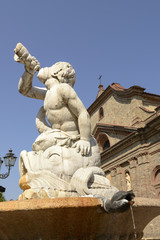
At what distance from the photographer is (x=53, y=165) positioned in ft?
9.73

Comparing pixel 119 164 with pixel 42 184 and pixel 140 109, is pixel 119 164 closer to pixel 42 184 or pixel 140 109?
pixel 140 109

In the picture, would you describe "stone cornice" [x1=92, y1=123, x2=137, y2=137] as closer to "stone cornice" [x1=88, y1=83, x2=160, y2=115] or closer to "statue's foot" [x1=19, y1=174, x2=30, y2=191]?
"stone cornice" [x1=88, y1=83, x2=160, y2=115]

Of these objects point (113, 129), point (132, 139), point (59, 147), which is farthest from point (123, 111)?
point (59, 147)

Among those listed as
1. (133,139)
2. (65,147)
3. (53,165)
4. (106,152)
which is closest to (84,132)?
(65,147)

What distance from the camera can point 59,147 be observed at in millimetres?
3117

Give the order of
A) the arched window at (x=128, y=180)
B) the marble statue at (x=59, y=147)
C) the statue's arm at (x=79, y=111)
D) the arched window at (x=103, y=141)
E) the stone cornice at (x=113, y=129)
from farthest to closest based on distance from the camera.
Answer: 1. the arched window at (x=103, y=141)
2. the stone cornice at (x=113, y=129)
3. the arched window at (x=128, y=180)
4. the statue's arm at (x=79, y=111)
5. the marble statue at (x=59, y=147)

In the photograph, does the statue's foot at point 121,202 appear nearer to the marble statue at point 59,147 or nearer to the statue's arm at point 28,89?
the marble statue at point 59,147

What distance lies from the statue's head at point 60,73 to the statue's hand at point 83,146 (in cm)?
100

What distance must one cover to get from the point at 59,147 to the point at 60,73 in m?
1.18

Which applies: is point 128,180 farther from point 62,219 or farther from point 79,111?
point 62,219

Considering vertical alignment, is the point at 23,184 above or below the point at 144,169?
below

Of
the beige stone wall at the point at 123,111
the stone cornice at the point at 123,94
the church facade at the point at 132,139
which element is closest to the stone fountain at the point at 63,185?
the church facade at the point at 132,139

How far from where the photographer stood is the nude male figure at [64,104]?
132 inches

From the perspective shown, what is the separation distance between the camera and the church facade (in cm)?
Answer: 1738
